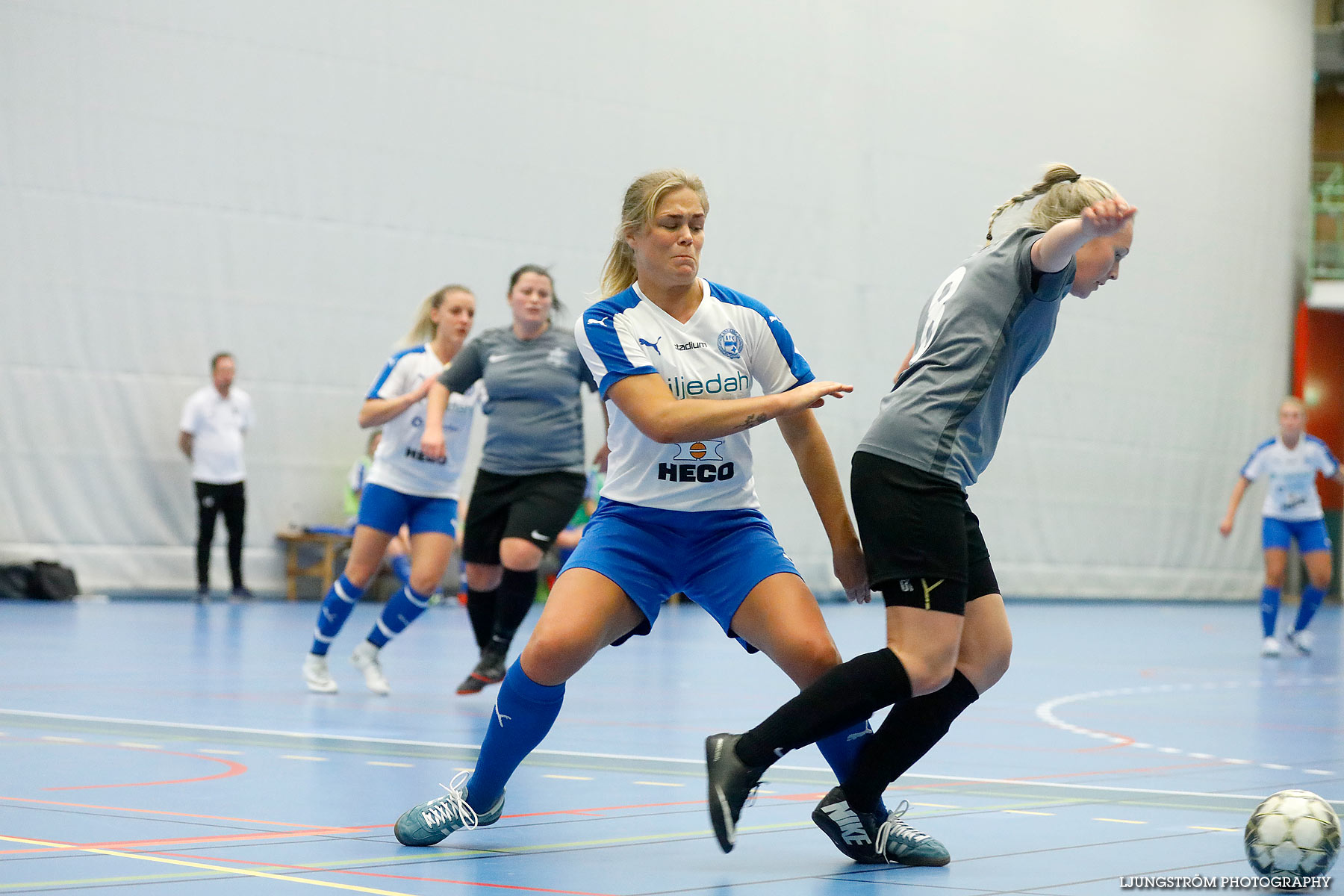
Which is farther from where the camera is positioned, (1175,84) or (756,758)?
(1175,84)

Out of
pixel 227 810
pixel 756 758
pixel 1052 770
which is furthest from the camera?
pixel 1052 770

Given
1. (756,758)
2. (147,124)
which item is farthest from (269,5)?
(756,758)

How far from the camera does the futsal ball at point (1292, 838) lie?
331cm

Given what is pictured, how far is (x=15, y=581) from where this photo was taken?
14.0 metres

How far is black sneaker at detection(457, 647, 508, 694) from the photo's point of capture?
24.7 ft

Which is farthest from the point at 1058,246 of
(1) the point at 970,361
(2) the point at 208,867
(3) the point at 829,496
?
(2) the point at 208,867

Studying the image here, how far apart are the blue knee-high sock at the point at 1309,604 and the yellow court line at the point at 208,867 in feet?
34.8

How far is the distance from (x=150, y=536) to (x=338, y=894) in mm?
12331

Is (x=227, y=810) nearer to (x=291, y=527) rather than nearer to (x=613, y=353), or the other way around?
(x=613, y=353)

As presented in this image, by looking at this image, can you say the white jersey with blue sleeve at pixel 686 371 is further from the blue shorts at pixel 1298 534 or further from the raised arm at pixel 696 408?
the blue shorts at pixel 1298 534

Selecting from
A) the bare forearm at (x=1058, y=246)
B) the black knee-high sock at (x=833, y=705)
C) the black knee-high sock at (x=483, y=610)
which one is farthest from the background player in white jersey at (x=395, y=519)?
the bare forearm at (x=1058, y=246)

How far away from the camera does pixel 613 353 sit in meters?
3.80

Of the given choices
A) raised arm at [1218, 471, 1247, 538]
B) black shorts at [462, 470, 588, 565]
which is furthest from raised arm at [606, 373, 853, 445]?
raised arm at [1218, 471, 1247, 538]

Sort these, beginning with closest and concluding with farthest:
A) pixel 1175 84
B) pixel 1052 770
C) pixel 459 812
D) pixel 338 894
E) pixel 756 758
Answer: pixel 338 894 < pixel 756 758 < pixel 459 812 < pixel 1052 770 < pixel 1175 84
